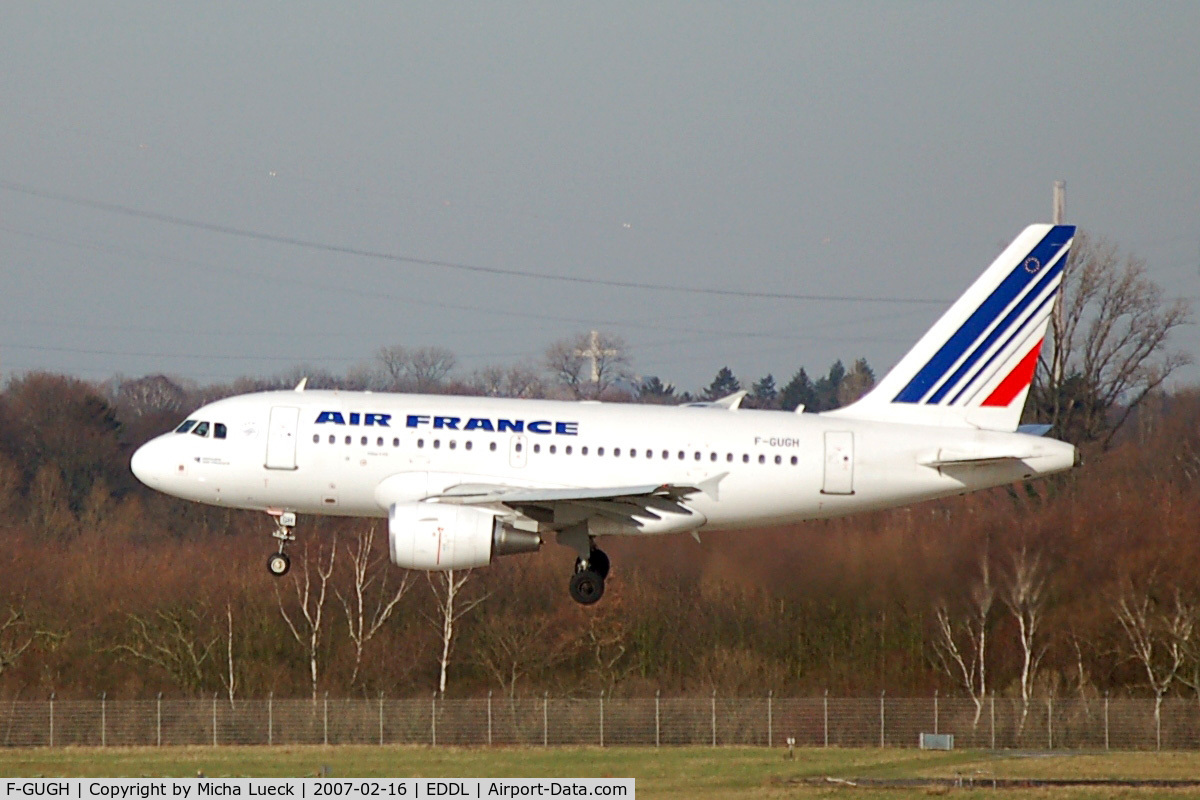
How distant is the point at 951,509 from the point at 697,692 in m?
12.4

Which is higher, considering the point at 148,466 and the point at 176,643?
the point at 148,466

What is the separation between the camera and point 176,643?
63.2 m

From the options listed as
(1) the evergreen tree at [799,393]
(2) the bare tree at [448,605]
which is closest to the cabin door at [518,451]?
(2) the bare tree at [448,605]

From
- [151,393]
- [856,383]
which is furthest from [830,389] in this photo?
[151,393]

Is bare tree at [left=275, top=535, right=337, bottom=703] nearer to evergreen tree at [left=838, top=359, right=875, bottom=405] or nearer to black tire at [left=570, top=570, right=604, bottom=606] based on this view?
black tire at [left=570, top=570, right=604, bottom=606]

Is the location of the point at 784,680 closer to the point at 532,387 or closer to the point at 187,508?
the point at 187,508

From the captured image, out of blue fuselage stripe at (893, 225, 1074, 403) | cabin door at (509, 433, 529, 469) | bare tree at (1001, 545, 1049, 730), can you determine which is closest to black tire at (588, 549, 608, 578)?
cabin door at (509, 433, 529, 469)

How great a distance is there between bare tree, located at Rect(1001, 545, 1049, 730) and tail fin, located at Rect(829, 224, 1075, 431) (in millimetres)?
13124

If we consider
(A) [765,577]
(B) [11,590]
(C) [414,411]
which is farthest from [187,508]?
(C) [414,411]

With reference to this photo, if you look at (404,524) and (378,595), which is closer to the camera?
(404,524)

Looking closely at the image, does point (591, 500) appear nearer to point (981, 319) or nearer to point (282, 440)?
point (282, 440)

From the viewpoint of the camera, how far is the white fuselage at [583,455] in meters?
37.9

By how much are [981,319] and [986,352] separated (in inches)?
30.4

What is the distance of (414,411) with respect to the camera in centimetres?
3806
